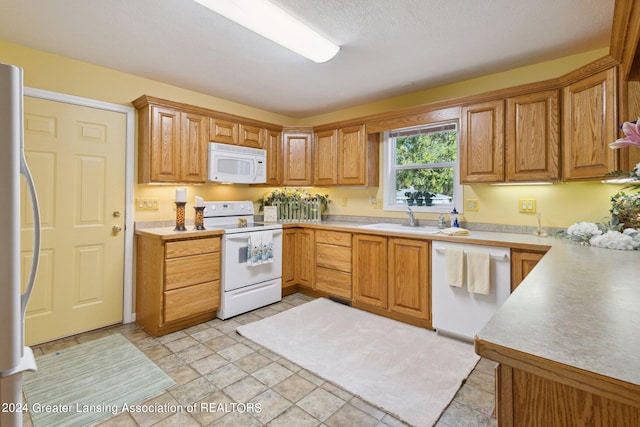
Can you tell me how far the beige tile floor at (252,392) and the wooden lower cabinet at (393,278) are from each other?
732mm

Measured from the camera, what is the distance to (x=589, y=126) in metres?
2.19

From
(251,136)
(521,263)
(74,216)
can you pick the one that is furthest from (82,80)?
(521,263)

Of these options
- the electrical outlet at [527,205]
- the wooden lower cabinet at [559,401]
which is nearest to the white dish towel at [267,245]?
the electrical outlet at [527,205]

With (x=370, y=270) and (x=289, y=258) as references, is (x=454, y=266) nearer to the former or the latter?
(x=370, y=270)

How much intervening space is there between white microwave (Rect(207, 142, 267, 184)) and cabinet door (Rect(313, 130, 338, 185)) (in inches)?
27.4

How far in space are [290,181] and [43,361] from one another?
9.71 feet

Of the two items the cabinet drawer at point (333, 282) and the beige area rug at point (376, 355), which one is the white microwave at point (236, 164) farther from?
the beige area rug at point (376, 355)

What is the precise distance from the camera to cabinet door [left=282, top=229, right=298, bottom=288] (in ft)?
12.4

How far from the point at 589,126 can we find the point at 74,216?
4.25m

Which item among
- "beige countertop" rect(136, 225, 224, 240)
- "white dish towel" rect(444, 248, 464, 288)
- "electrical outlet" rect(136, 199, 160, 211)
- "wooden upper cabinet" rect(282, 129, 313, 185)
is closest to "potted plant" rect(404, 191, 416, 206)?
"white dish towel" rect(444, 248, 464, 288)

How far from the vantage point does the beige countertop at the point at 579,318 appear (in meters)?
0.61

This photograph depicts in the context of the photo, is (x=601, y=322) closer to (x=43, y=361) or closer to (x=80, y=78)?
(x=43, y=361)

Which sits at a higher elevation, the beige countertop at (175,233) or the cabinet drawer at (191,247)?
the beige countertop at (175,233)

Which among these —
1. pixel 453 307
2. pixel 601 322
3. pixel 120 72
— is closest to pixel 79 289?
pixel 120 72
